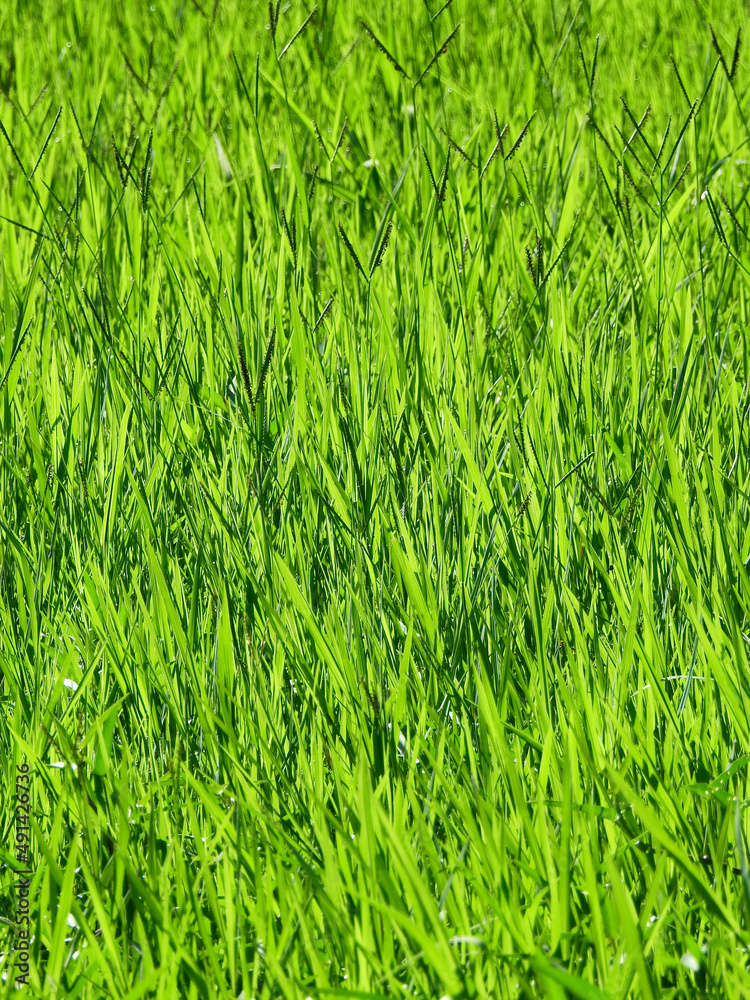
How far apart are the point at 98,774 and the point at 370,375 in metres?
0.93

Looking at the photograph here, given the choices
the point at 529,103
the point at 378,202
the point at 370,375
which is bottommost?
the point at 370,375

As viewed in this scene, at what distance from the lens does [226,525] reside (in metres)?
1.24

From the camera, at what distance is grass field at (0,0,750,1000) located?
82cm

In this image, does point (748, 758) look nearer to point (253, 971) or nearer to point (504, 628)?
point (504, 628)

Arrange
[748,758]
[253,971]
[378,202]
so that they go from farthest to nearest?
[378,202]
[748,758]
[253,971]

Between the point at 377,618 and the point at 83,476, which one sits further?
the point at 83,476

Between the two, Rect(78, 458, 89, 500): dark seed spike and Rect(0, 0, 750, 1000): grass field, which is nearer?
Rect(0, 0, 750, 1000): grass field

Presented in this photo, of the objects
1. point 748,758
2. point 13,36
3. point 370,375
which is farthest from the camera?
point 13,36

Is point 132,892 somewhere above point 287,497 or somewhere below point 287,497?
below

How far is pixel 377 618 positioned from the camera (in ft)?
4.00

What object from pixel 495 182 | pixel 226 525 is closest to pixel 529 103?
pixel 495 182

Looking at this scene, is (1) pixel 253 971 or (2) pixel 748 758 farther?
(2) pixel 748 758

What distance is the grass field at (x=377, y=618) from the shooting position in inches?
32.3

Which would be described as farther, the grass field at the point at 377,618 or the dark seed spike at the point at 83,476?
the dark seed spike at the point at 83,476
